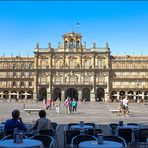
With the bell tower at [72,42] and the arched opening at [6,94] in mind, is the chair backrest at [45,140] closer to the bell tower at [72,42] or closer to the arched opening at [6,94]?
the bell tower at [72,42]

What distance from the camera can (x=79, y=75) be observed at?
96.2 meters

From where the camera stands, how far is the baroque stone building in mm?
95375

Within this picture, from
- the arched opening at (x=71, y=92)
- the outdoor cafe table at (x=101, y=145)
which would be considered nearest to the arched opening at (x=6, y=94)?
the arched opening at (x=71, y=92)

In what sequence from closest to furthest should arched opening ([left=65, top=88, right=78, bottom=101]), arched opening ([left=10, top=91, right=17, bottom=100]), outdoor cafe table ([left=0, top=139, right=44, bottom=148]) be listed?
outdoor cafe table ([left=0, top=139, right=44, bottom=148]) → arched opening ([left=65, top=88, right=78, bottom=101]) → arched opening ([left=10, top=91, right=17, bottom=100])

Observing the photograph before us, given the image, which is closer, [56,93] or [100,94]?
[56,93]

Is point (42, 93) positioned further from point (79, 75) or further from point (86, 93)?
point (86, 93)

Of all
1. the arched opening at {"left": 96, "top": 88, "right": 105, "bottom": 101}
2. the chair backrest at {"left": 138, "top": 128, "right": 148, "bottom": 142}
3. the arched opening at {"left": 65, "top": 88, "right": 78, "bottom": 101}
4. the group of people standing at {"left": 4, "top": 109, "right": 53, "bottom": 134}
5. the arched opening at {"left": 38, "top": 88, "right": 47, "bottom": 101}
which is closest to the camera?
the group of people standing at {"left": 4, "top": 109, "right": 53, "bottom": 134}

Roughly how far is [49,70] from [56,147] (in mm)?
83520

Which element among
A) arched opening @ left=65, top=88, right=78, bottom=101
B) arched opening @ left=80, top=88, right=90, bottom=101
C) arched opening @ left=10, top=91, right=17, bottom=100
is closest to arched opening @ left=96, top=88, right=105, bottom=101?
arched opening @ left=80, top=88, right=90, bottom=101

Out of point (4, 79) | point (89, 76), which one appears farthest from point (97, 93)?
point (4, 79)

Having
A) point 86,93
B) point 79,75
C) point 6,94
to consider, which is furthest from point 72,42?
point 6,94

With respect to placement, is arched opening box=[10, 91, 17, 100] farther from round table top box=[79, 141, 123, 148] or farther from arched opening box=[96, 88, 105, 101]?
round table top box=[79, 141, 123, 148]

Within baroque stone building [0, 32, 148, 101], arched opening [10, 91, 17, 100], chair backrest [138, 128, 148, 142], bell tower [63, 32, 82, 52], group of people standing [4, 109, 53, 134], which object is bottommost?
chair backrest [138, 128, 148, 142]

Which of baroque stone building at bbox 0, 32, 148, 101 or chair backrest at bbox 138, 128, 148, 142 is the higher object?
baroque stone building at bbox 0, 32, 148, 101
